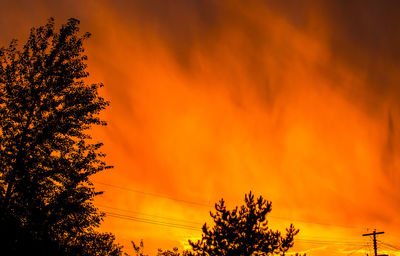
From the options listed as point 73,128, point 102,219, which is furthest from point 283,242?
point 73,128

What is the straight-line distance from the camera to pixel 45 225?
437 inches

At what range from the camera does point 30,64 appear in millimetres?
Answer: 14094

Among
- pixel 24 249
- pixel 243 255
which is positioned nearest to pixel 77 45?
pixel 24 249

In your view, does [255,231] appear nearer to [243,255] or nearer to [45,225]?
[243,255]

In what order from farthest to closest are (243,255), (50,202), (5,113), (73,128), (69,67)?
(243,255) → (69,67) → (73,128) → (5,113) → (50,202)

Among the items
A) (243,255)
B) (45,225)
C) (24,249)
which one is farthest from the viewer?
(243,255)

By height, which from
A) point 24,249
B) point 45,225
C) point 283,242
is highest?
point 283,242

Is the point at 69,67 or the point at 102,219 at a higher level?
the point at 69,67

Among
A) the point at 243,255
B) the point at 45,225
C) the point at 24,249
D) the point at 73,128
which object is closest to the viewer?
the point at 24,249

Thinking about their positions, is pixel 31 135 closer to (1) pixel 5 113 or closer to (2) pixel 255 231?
(1) pixel 5 113

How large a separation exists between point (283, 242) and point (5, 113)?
2262 cm

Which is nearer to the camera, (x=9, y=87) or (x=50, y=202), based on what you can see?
(x=50, y=202)

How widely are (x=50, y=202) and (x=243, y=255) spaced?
1843 cm

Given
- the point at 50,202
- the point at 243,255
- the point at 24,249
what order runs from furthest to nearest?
the point at 243,255 < the point at 50,202 < the point at 24,249
